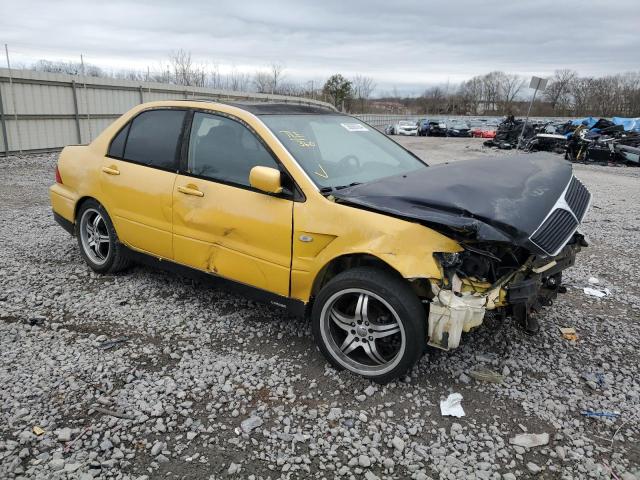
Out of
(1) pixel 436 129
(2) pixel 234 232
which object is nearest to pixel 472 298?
(2) pixel 234 232

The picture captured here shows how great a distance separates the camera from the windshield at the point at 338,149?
3377 mm

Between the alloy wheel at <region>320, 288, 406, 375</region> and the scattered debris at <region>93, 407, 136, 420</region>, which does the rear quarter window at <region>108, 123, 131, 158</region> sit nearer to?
the scattered debris at <region>93, 407, 136, 420</region>

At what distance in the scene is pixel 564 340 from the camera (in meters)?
3.70

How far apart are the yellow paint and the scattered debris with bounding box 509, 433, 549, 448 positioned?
99 centimetres

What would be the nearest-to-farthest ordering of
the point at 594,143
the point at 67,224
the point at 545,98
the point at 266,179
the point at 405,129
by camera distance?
the point at 266,179 → the point at 67,224 → the point at 594,143 → the point at 405,129 → the point at 545,98

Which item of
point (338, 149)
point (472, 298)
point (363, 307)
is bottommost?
point (363, 307)

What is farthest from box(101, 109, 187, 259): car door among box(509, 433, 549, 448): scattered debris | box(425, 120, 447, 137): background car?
box(425, 120, 447, 137): background car

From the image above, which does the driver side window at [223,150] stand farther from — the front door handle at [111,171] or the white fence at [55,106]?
the white fence at [55,106]

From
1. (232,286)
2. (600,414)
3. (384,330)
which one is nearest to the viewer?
(600,414)

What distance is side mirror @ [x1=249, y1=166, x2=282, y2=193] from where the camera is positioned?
307 cm

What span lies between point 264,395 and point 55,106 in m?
14.3

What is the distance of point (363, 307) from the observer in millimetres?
2965

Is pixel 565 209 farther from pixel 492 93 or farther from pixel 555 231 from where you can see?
pixel 492 93

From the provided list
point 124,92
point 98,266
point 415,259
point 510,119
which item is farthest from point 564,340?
point 510,119
